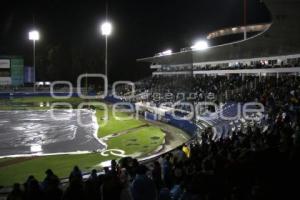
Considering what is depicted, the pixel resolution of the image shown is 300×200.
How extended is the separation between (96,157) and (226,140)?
11.2m

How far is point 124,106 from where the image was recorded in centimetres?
5359

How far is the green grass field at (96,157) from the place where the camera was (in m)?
20.3

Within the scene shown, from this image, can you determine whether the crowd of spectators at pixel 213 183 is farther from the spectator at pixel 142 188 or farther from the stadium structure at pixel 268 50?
the stadium structure at pixel 268 50

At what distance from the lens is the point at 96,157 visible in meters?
23.6

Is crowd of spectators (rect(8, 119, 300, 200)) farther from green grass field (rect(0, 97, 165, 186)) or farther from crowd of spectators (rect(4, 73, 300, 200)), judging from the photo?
green grass field (rect(0, 97, 165, 186))

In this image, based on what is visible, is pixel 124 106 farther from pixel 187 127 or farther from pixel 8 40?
pixel 8 40

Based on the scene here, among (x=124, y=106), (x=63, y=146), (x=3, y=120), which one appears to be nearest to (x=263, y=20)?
(x=124, y=106)

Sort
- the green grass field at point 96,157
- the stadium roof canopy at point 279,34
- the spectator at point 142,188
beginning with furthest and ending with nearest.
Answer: the green grass field at point 96,157 → the stadium roof canopy at point 279,34 → the spectator at point 142,188

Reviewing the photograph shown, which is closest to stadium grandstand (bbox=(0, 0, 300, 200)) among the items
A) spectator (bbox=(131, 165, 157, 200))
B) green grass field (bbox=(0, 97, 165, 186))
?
spectator (bbox=(131, 165, 157, 200))

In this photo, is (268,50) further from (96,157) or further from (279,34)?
(96,157)

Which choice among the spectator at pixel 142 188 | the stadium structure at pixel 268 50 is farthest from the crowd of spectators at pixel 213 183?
the stadium structure at pixel 268 50

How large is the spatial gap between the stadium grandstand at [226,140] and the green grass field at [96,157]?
2933 mm

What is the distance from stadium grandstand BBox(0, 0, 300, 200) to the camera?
8000mm


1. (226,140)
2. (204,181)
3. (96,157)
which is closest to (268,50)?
(96,157)
